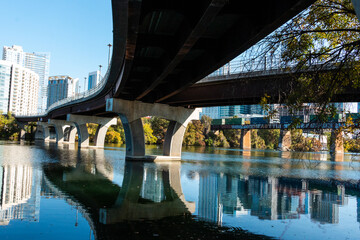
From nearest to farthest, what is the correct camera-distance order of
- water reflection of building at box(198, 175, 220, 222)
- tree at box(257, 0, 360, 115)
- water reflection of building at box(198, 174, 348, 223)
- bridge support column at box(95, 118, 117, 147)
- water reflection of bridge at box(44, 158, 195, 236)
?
tree at box(257, 0, 360, 115) < water reflection of bridge at box(44, 158, 195, 236) < water reflection of building at box(198, 175, 220, 222) < water reflection of building at box(198, 174, 348, 223) < bridge support column at box(95, 118, 117, 147)

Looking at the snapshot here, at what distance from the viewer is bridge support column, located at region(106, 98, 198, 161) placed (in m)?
32.6

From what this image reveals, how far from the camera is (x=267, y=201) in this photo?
47.7ft

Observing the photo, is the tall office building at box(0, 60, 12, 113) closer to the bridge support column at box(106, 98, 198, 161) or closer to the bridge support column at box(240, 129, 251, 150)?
the bridge support column at box(240, 129, 251, 150)

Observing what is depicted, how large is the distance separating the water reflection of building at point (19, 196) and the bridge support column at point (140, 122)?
1408 cm

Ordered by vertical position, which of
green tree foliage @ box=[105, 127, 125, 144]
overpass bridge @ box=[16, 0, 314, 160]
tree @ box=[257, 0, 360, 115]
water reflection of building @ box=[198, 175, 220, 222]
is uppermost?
overpass bridge @ box=[16, 0, 314, 160]

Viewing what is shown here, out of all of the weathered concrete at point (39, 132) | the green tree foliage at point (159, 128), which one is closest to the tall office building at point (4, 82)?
the weathered concrete at point (39, 132)

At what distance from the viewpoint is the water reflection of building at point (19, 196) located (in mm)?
9956

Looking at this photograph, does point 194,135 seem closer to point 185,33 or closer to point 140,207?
point 140,207

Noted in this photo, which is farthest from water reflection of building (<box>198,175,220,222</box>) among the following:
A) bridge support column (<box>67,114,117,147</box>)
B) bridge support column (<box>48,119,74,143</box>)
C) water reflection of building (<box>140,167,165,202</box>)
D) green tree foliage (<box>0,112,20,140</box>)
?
green tree foliage (<box>0,112,20,140</box>)

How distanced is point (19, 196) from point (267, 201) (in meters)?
10.7

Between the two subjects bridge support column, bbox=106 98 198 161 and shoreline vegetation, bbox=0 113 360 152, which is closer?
bridge support column, bbox=106 98 198 161

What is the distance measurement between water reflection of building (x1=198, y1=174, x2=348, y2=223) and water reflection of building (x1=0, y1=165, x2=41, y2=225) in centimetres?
592

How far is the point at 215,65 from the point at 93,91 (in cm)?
2659

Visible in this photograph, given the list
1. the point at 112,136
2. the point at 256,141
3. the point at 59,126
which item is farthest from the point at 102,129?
the point at 256,141
